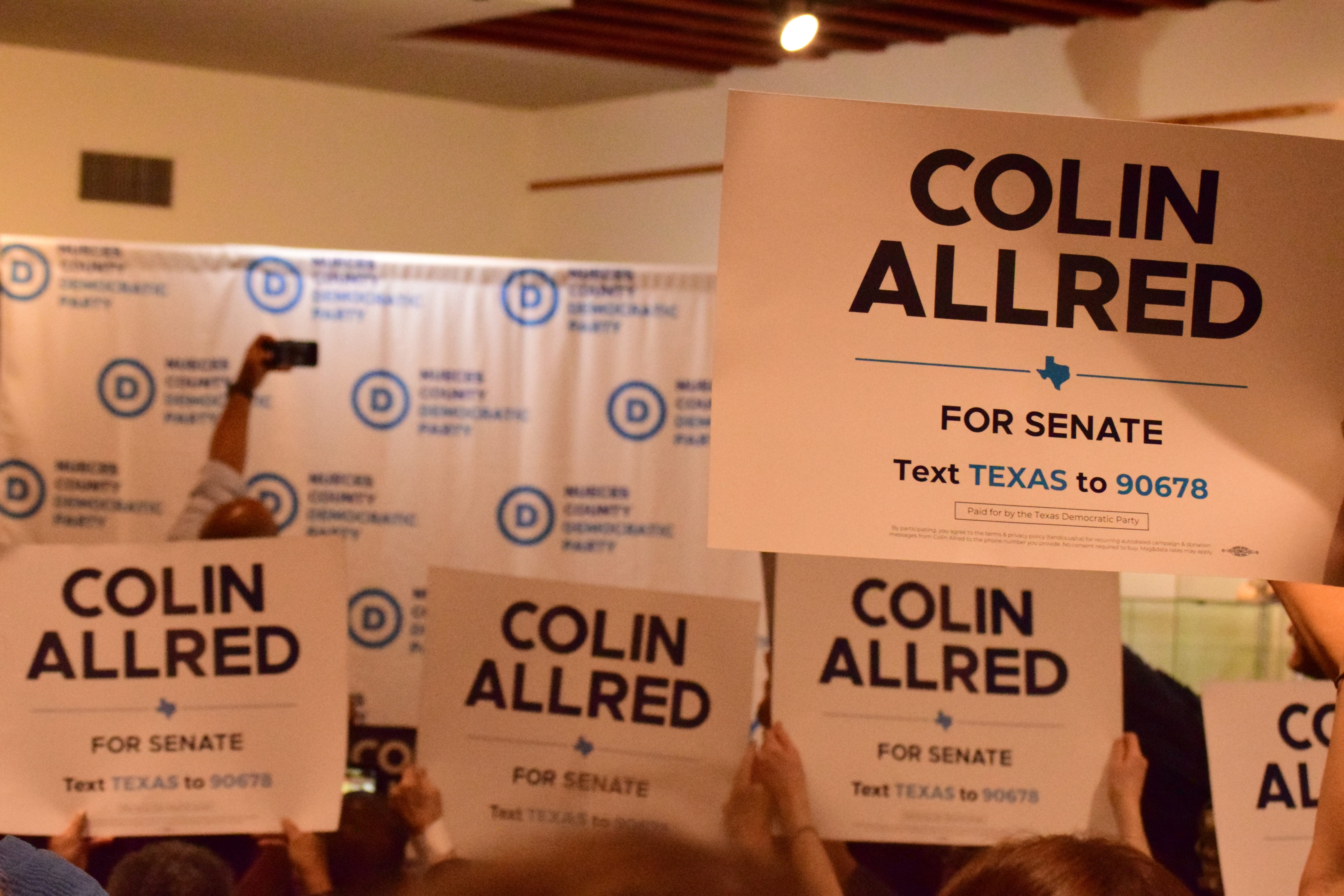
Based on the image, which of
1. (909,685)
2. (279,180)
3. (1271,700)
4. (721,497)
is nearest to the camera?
(721,497)

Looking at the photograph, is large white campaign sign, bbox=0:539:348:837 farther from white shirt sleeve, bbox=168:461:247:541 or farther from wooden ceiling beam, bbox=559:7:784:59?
wooden ceiling beam, bbox=559:7:784:59

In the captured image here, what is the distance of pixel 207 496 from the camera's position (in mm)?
3510

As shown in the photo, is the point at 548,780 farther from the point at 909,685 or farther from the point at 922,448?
the point at 922,448

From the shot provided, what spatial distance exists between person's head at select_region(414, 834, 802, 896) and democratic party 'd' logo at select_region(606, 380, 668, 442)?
3.47 metres

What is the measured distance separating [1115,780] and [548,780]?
1.01m

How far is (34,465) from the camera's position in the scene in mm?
3898

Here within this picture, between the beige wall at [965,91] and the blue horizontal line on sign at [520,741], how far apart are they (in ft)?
5.31

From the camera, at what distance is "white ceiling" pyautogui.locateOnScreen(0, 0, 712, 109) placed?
3.88 meters

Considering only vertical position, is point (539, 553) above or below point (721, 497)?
below

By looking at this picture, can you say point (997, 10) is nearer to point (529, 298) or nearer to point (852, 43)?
point (852, 43)

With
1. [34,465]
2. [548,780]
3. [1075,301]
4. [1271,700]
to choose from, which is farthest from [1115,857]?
[34,465]

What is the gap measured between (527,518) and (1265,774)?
8.07ft

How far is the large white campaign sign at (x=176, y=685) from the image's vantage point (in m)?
2.19

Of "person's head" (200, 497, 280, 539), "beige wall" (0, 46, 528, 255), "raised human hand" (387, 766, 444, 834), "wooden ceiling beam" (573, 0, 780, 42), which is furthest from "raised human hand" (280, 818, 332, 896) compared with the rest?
"beige wall" (0, 46, 528, 255)
